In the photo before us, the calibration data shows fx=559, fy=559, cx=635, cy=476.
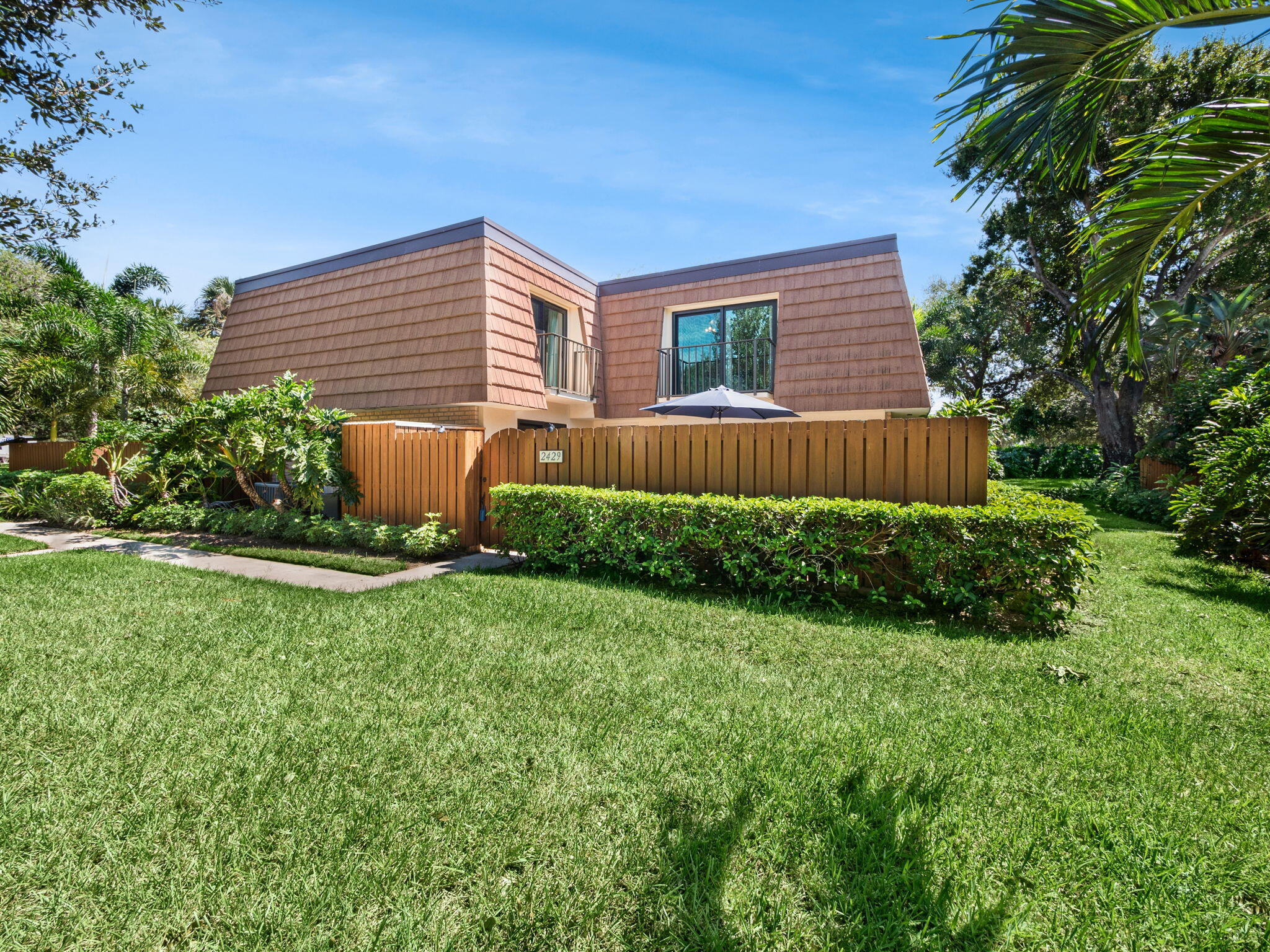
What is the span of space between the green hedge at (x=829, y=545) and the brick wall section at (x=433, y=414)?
10.9ft

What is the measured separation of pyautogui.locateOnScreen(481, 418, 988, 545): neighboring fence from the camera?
5.75 meters

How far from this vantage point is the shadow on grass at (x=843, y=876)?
1.69m

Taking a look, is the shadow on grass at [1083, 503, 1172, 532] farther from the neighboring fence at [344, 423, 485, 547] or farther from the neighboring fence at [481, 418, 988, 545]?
the neighboring fence at [344, 423, 485, 547]

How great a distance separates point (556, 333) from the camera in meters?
12.1

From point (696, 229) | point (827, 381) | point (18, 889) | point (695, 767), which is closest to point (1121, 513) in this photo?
point (827, 381)

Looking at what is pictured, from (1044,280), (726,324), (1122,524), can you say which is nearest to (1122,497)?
(1122,524)

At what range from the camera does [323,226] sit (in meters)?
12.7

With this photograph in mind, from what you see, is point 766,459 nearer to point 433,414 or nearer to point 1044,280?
point 433,414

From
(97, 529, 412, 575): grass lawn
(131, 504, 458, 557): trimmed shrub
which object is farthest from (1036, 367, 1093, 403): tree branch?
(97, 529, 412, 575): grass lawn

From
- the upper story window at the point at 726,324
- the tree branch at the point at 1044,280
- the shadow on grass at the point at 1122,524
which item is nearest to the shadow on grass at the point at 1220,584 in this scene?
the shadow on grass at the point at 1122,524

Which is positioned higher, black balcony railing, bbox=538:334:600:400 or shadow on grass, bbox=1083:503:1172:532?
black balcony railing, bbox=538:334:600:400

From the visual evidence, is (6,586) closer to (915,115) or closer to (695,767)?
(695,767)

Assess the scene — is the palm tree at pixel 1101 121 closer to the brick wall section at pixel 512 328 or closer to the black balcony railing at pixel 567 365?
the brick wall section at pixel 512 328

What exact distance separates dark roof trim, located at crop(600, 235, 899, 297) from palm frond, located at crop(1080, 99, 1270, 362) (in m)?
7.25
